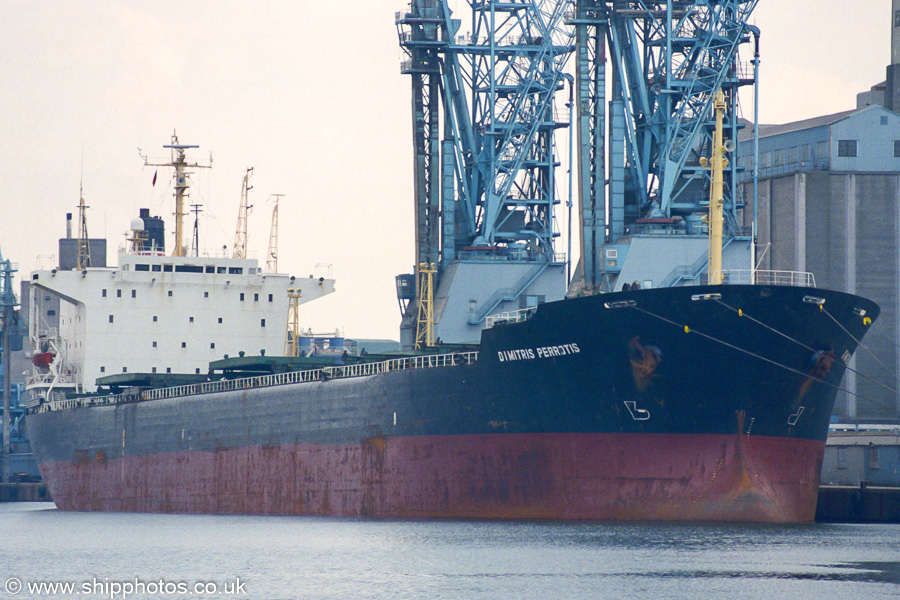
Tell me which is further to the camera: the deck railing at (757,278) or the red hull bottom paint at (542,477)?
the red hull bottom paint at (542,477)

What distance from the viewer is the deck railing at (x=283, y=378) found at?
111ft

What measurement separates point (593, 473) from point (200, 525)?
36.3 feet

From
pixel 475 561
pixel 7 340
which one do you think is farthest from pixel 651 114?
pixel 7 340

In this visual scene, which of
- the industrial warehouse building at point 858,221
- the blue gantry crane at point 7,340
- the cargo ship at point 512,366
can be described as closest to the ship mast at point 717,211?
the cargo ship at point 512,366

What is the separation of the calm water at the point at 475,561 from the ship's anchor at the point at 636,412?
2189mm

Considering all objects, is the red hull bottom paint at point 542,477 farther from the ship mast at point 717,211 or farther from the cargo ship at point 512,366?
the ship mast at point 717,211

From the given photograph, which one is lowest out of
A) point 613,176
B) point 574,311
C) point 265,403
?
point 265,403

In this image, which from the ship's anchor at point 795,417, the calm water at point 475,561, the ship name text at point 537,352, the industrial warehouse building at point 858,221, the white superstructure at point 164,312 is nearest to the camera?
the calm water at point 475,561

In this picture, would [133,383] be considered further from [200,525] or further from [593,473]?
[593,473]

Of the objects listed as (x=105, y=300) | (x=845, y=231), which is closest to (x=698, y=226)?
(x=845, y=231)

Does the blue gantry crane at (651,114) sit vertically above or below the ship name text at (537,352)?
above

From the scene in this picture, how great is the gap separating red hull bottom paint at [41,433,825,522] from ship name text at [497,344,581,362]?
174cm

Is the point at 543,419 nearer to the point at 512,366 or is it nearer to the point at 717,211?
the point at 512,366

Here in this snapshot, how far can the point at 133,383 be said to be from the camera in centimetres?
4316
